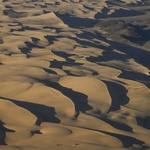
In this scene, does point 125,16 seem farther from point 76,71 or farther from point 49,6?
point 76,71

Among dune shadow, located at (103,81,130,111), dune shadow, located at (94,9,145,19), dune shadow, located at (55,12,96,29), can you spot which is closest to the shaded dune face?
dune shadow, located at (103,81,130,111)

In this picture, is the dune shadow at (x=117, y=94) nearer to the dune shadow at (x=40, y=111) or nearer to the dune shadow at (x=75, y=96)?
the dune shadow at (x=75, y=96)

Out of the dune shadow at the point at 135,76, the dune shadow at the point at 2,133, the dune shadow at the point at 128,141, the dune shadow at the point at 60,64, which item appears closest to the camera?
the dune shadow at the point at 2,133

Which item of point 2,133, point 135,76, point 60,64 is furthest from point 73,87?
point 2,133

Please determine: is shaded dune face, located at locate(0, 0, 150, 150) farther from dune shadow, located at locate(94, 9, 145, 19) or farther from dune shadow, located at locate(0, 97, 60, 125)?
dune shadow, located at locate(94, 9, 145, 19)

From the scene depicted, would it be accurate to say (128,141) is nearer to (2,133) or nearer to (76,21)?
(2,133)

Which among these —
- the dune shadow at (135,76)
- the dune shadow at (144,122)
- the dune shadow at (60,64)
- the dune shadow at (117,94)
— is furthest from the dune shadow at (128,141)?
the dune shadow at (60,64)

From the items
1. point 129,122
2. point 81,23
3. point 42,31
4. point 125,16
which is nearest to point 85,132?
point 129,122

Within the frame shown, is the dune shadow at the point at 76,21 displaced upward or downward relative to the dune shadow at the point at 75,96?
downward
